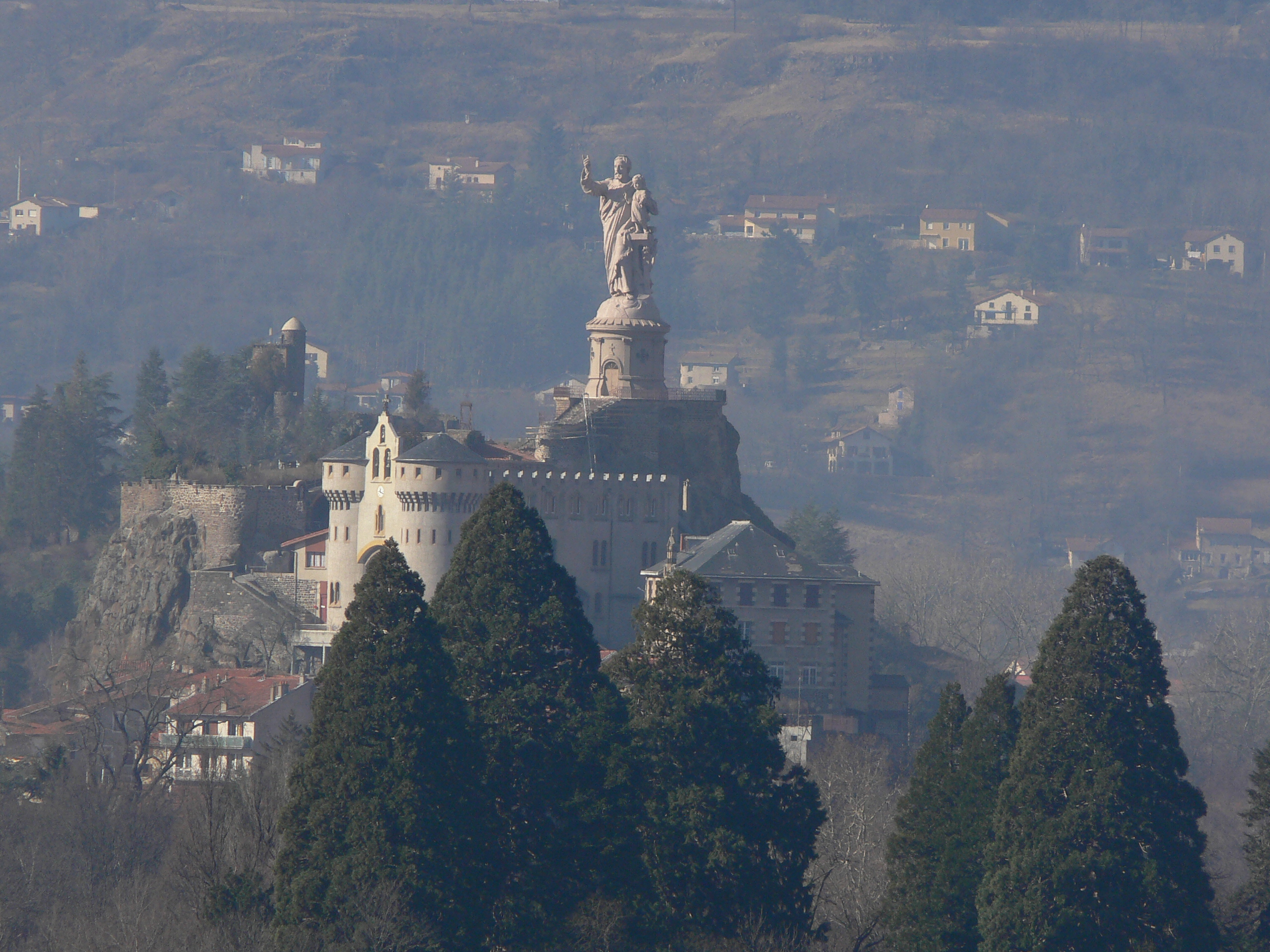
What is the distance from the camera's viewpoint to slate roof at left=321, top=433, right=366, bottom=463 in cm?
8812

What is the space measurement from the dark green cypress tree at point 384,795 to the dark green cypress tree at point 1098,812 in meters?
8.22

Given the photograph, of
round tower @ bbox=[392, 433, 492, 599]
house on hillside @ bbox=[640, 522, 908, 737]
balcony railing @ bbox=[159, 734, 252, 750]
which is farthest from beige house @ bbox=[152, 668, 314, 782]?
house on hillside @ bbox=[640, 522, 908, 737]

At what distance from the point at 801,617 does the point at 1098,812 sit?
4088cm

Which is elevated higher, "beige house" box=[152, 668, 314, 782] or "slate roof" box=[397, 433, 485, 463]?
"slate roof" box=[397, 433, 485, 463]

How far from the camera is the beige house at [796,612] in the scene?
84.2m

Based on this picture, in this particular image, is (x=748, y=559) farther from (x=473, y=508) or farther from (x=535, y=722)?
(x=535, y=722)

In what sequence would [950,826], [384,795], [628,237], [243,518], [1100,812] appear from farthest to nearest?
[628,237], [243,518], [950,826], [1100,812], [384,795]

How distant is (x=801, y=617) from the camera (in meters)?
84.9

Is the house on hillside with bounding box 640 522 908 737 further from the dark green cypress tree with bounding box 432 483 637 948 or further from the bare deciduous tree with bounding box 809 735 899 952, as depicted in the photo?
the dark green cypress tree with bounding box 432 483 637 948

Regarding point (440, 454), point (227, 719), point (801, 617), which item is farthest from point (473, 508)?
point (227, 719)

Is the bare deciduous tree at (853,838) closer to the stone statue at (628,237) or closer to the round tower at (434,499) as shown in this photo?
the round tower at (434,499)

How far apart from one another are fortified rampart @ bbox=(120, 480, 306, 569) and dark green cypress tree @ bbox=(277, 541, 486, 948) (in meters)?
47.8

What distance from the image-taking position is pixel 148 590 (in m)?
92.1

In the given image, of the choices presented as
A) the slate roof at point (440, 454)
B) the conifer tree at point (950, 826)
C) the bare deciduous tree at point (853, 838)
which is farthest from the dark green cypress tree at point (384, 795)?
the slate roof at point (440, 454)
